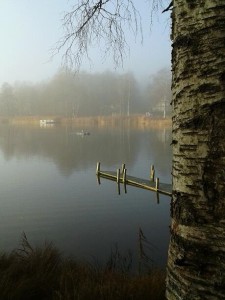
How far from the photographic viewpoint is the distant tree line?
297ft

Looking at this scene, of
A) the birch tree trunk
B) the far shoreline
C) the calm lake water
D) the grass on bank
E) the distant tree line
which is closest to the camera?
the birch tree trunk

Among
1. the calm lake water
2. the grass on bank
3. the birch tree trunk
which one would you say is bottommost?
the calm lake water

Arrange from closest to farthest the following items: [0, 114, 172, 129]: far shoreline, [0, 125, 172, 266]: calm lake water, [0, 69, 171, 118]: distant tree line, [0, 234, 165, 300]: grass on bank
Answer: [0, 234, 165, 300]: grass on bank
[0, 125, 172, 266]: calm lake water
[0, 114, 172, 129]: far shoreline
[0, 69, 171, 118]: distant tree line

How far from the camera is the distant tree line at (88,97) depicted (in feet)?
297

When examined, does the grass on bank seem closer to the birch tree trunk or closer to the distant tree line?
the birch tree trunk

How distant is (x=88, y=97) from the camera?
3890 inches

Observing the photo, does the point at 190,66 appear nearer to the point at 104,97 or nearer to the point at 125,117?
the point at 125,117

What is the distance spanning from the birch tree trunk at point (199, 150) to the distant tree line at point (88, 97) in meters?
78.5

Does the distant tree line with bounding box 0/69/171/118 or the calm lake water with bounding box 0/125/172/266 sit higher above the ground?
the distant tree line with bounding box 0/69/171/118

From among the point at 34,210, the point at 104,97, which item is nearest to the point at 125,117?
the point at 104,97

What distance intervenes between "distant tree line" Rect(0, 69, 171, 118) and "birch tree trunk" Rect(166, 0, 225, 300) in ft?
257

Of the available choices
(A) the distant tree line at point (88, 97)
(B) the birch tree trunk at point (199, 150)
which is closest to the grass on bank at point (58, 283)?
(B) the birch tree trunk at point (199, 150)

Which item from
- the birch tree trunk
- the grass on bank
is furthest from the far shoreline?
the birch tree trunk

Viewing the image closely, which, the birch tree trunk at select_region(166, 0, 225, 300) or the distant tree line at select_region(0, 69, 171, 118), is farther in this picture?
the distant tree line at select_region(0, 69, 171, 118)
